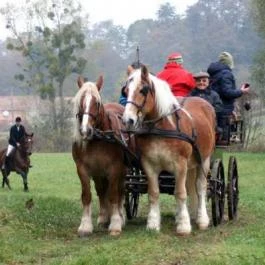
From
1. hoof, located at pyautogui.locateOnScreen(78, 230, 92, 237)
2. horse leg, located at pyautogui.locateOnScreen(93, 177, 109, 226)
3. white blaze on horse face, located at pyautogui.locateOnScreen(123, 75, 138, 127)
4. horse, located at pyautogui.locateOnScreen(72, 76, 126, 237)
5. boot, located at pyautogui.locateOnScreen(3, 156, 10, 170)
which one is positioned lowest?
boot, located at pyautogui.locateOnScreen(3, 156, 10, 170)

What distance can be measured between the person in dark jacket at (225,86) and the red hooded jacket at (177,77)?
674 mm

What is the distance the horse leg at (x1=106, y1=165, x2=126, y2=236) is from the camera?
29.9ft

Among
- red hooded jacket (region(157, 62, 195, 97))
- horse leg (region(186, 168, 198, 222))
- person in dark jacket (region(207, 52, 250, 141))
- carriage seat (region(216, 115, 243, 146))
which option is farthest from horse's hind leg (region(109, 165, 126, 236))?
person in dark jacket (region(207, 52, 250, 141))

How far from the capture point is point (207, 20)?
85188 millimetres

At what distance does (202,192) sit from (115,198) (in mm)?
1400

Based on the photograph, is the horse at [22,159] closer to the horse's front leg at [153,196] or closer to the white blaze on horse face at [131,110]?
the horse's front leg at [153,196]

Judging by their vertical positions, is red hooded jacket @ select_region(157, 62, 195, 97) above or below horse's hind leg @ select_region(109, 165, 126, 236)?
above

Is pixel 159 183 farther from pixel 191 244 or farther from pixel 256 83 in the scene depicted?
pixel 256 83

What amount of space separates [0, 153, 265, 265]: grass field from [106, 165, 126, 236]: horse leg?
0.16 m

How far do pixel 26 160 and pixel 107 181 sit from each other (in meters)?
12.1

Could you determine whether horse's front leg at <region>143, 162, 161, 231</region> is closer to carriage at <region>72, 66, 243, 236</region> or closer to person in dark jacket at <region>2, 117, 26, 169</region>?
carriage at <region>72, 66, 243, 236</region>

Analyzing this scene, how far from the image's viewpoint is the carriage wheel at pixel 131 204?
35.6 feet

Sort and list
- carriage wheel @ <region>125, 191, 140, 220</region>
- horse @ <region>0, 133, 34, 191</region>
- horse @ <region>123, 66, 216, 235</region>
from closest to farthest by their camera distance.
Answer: horse @ <region>123, 66, 216, 235</region>, carriage wheel @ <region>125, 191, 140, 220</region>, horse @ <region>0, 133, 34, 191</region>

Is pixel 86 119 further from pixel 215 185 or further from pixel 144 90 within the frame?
pixel 215 185
